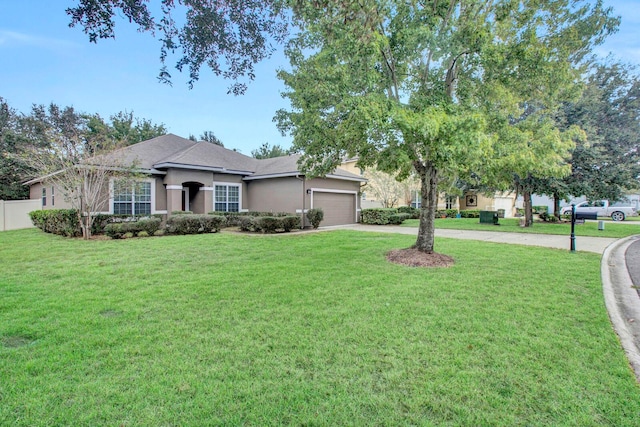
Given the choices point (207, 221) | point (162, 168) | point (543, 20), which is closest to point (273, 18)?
point (543, 20)

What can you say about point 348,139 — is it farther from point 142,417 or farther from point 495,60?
point 142,417

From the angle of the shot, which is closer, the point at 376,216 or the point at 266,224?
the point at 266,224

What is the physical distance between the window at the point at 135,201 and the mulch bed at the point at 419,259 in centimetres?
1122

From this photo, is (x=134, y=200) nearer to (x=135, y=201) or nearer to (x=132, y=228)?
(x=135, y=201)

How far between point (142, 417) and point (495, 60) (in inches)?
317

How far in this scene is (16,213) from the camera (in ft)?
57.1

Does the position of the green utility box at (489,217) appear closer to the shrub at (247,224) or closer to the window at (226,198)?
the shrub at (247,224)

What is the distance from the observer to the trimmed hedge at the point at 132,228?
11344 mm

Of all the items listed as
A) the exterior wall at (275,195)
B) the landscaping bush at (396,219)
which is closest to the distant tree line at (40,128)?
the exterior wall at (275,195)

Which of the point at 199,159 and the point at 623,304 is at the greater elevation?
the point at 199,159

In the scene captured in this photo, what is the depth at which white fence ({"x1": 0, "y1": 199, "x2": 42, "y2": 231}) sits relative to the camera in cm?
1656

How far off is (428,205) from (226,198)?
1240 centimetres

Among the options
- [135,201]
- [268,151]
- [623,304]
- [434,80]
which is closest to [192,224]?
[135,201]

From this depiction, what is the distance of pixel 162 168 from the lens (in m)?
15.0
